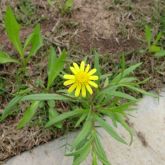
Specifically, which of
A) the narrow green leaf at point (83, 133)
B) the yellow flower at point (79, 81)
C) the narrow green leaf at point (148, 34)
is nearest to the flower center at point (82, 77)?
the yellow flower at point (79, 81)

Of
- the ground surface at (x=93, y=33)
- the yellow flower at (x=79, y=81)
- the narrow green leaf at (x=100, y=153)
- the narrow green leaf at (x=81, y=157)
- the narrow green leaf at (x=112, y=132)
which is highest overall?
the ground surface at (x=93, y=33)

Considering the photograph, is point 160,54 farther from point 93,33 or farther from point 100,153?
point 100,153

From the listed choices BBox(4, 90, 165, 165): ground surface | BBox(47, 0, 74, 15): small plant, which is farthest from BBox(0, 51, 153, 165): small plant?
BBox(47, 0, 74, 15): small plant

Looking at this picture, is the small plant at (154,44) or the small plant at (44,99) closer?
the small plant at (44,99)

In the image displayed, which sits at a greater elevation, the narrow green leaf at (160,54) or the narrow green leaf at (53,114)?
the narrow green leaf at (160,54)

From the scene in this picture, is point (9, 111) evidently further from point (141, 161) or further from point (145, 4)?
point (145, 4)

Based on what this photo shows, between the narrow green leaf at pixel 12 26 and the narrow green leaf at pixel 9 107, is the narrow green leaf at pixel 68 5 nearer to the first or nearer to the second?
the narrow green leaf at pixel 12 26

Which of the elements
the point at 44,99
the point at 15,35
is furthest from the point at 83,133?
the point at 15,35
